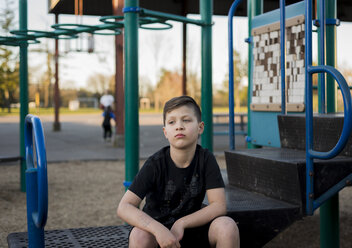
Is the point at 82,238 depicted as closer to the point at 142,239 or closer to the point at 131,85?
the point at 142,239

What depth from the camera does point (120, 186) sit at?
635cm

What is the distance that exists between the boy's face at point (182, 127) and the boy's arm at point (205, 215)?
250mm

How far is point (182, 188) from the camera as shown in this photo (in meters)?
2.16

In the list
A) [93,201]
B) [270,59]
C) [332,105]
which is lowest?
[93,201]

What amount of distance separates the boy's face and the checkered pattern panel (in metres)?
1.92

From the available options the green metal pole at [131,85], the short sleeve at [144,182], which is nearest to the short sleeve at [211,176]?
the short sleeve at [144,182]

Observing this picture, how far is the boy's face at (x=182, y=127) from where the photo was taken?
2117 mm

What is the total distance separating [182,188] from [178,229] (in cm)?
20

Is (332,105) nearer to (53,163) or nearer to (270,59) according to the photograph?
(270,59)

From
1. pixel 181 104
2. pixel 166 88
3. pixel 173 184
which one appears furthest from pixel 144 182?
pixel 166 88

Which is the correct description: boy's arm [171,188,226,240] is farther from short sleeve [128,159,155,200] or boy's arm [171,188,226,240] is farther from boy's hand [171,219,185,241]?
short sleeve [128,159,155,200]

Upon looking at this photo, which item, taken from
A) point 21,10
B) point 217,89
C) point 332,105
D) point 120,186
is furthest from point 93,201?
point 217,89

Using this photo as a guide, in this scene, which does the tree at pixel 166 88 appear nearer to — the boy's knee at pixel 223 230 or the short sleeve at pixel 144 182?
the short sleeve at pixel 144 182

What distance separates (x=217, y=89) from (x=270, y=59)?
51.7m
